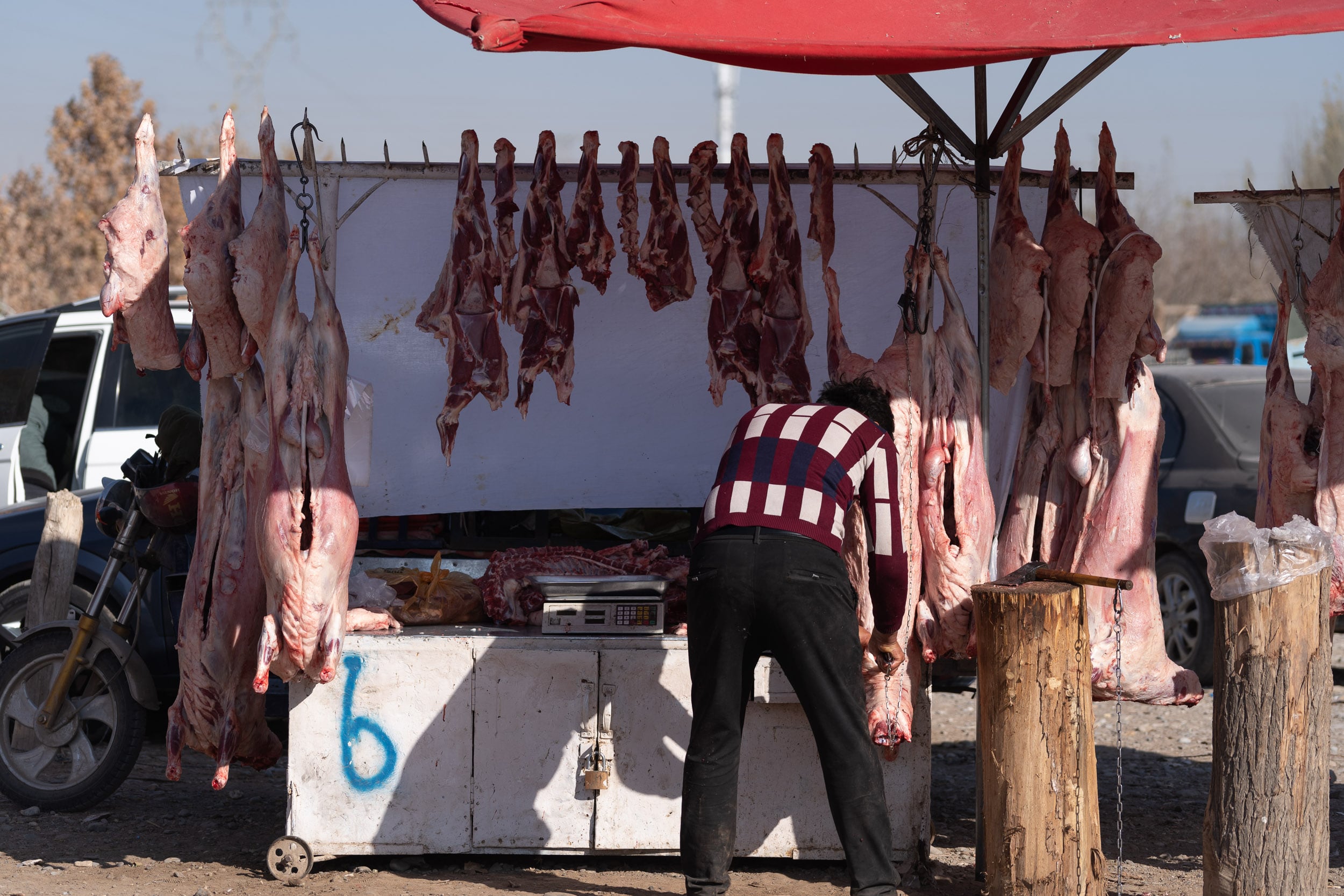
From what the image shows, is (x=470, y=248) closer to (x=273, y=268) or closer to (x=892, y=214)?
(x=273, y=268)

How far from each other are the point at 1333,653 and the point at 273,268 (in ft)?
25.2

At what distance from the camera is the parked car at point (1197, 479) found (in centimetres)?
826

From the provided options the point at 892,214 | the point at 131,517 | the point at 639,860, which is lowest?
the point at 639,860

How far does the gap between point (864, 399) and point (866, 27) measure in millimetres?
1235

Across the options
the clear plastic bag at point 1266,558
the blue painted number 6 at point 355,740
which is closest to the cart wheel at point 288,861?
the blue painted number 6 at point 355,740

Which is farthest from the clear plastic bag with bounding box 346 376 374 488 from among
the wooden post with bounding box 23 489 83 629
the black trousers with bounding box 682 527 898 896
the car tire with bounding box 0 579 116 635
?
the car tire with bounding box 0 579 116 635

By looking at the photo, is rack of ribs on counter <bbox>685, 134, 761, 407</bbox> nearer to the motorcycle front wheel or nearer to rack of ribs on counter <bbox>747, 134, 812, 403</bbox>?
rack of ribs on counter <bbox>747, 134, 812, 403</bbox>

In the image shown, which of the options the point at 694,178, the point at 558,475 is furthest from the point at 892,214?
the point at 558,475

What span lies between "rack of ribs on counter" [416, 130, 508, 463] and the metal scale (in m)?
1.11

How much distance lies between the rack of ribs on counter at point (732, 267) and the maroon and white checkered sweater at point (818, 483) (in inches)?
48.4

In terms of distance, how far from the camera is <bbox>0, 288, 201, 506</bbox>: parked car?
26.8 feet

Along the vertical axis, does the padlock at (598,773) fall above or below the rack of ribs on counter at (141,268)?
below

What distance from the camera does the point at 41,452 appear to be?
848 centimetres

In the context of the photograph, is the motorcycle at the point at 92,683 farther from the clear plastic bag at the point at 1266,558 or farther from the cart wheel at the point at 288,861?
the clear plastic bag at the point at 1266,558
